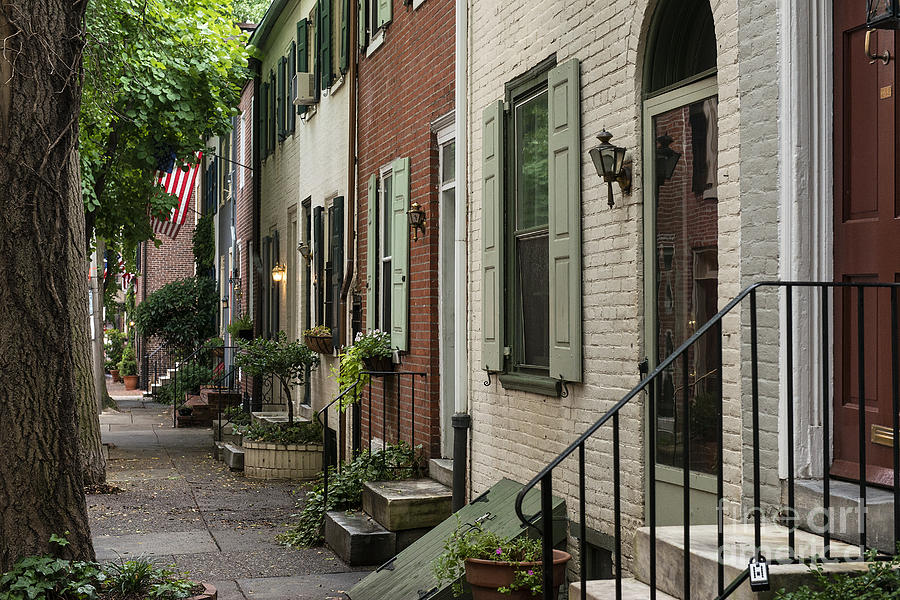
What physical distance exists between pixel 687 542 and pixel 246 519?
24.1 feet

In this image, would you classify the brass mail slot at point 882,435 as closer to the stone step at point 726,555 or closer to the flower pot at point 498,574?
the stone step at point 726,555

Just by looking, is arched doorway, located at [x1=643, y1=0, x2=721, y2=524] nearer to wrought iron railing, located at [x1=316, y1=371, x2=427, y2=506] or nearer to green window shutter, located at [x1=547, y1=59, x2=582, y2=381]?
green window shutter, located at [x1=547, y1=59, x2=582, y2=381]

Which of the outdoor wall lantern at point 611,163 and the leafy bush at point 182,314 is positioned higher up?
the outdoor wall lantern at point 611,163

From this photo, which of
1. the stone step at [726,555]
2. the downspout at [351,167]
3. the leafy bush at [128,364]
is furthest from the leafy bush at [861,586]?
the leafy bush at [128,364]

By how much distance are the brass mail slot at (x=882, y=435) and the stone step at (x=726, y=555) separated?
416 mm

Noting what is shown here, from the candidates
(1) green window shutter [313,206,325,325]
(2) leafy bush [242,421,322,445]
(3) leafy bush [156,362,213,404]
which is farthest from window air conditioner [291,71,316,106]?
(3) leafy bush [156,362,213,404]

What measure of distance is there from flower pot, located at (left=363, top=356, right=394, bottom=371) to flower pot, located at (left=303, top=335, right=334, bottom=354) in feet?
10.2

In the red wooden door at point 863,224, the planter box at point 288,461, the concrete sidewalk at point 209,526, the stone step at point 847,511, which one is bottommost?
the concrete sidewalk at point 209,526

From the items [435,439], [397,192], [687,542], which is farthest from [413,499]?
[687,542]

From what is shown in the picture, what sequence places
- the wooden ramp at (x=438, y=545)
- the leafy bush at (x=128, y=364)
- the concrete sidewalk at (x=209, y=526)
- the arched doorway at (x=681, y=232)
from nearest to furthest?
1. the arched doorway at (x=681, y=232)
2. the wooden ramp at (x=438, y=545)
3. the concrete sidewalk at (x=209, y=526)
4. the leafy bush at (x=128, y=364)

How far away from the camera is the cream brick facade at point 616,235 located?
15.5ft

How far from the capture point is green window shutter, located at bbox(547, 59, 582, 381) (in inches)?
260

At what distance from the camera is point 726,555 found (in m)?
4.14

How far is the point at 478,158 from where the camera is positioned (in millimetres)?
8445
